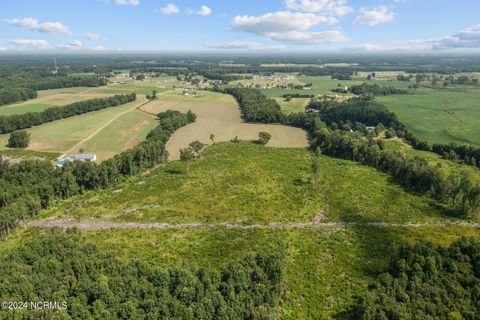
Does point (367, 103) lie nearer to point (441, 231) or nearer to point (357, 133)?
point (357, 133)

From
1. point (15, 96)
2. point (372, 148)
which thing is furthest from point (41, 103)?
point (372, 148)

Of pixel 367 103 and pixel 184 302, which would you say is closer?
pixel 184 302

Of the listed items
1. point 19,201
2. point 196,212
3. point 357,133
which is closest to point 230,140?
point 357,133

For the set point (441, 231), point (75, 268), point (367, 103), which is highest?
point (367, 103)

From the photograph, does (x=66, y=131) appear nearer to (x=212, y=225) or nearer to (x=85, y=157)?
(x=85, y=157)

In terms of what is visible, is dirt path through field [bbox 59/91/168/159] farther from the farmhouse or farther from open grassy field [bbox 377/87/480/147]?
open grassy field [bbox 377/87/480/147]

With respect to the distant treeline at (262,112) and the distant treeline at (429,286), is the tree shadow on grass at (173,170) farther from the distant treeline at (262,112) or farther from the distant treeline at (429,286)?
the distant treeline at (262,112)
